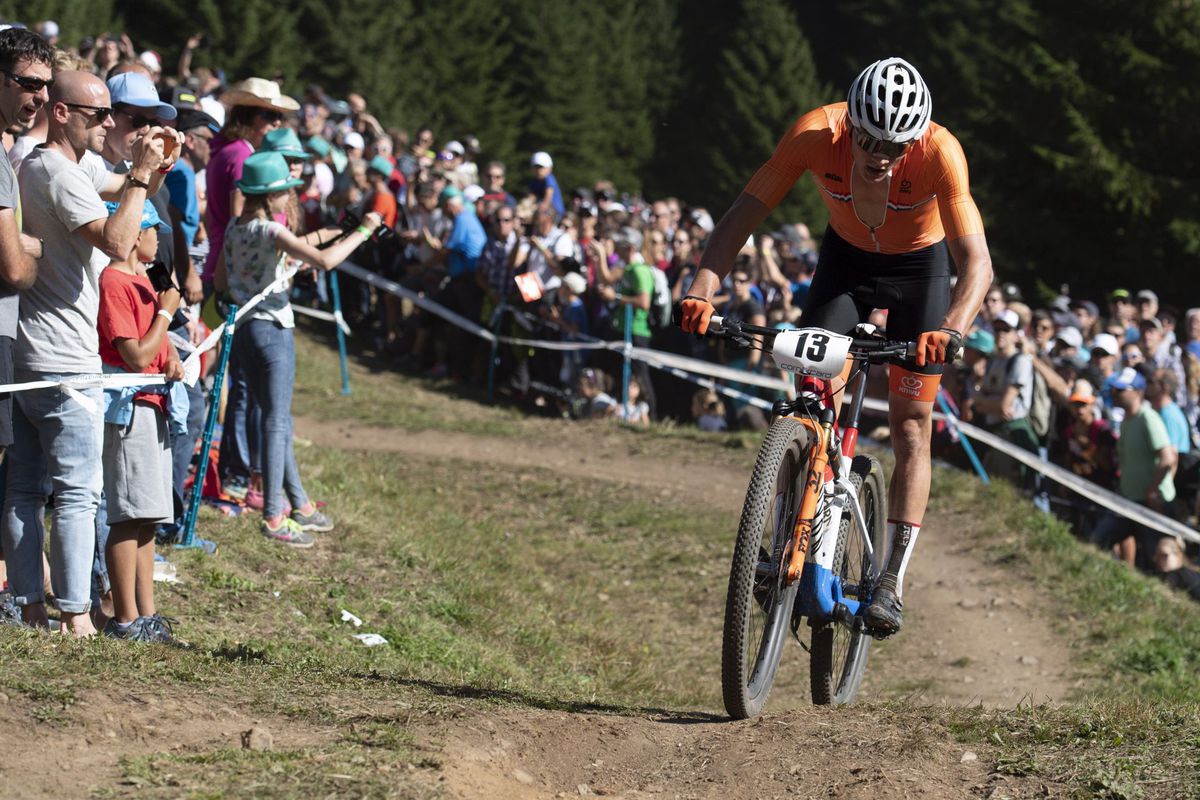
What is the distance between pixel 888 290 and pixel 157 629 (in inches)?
136

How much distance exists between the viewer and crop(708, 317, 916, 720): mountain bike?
5.62 m

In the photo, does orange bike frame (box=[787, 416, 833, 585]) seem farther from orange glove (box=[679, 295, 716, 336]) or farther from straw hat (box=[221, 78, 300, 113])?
straw hat (box=[221, 78, 300, 113])

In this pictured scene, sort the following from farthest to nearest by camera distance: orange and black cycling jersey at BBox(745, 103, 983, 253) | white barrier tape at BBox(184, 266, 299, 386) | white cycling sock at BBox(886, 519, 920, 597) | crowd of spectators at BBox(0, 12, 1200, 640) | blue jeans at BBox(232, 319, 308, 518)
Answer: blue jeans at BBox(232, 319, 308, 518) < white barrier tape at BBox(184, 266, 299, 386) < white cycling sock at BBox(886, 519, 920, 597) < orange and black cycling jersey at BBox(745, 103, 983, 253) < crowd of spectators at BBox(0, 12, 1200, 640)

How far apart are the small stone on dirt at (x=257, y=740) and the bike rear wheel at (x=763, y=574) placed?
67.4 inches

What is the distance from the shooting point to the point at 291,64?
41281 mm

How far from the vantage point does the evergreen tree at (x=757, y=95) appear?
2067 inches

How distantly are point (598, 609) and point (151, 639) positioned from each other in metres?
4.00

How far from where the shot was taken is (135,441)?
6.43 meters

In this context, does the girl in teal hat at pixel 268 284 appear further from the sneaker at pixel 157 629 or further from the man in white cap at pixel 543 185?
the man in white cap at pixel 543 185

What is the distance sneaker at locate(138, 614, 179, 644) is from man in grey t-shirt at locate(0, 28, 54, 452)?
1.09 metres

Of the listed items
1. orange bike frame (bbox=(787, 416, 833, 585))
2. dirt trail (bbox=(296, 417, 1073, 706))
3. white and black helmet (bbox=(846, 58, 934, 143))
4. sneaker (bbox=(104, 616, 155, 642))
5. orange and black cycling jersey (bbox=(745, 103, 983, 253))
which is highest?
white and black helmet (bbox=(846, 58, 934, 143))

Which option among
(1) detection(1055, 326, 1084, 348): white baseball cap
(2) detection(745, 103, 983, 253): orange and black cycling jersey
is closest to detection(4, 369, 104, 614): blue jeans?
(2) detection(745, 103, 983, 253): orange and black cycling jersey

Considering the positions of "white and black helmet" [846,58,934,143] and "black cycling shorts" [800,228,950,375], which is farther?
"black cycling shorts" [800,228,950,375]

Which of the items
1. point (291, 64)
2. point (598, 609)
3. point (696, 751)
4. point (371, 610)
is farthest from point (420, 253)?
point (291, 64)
